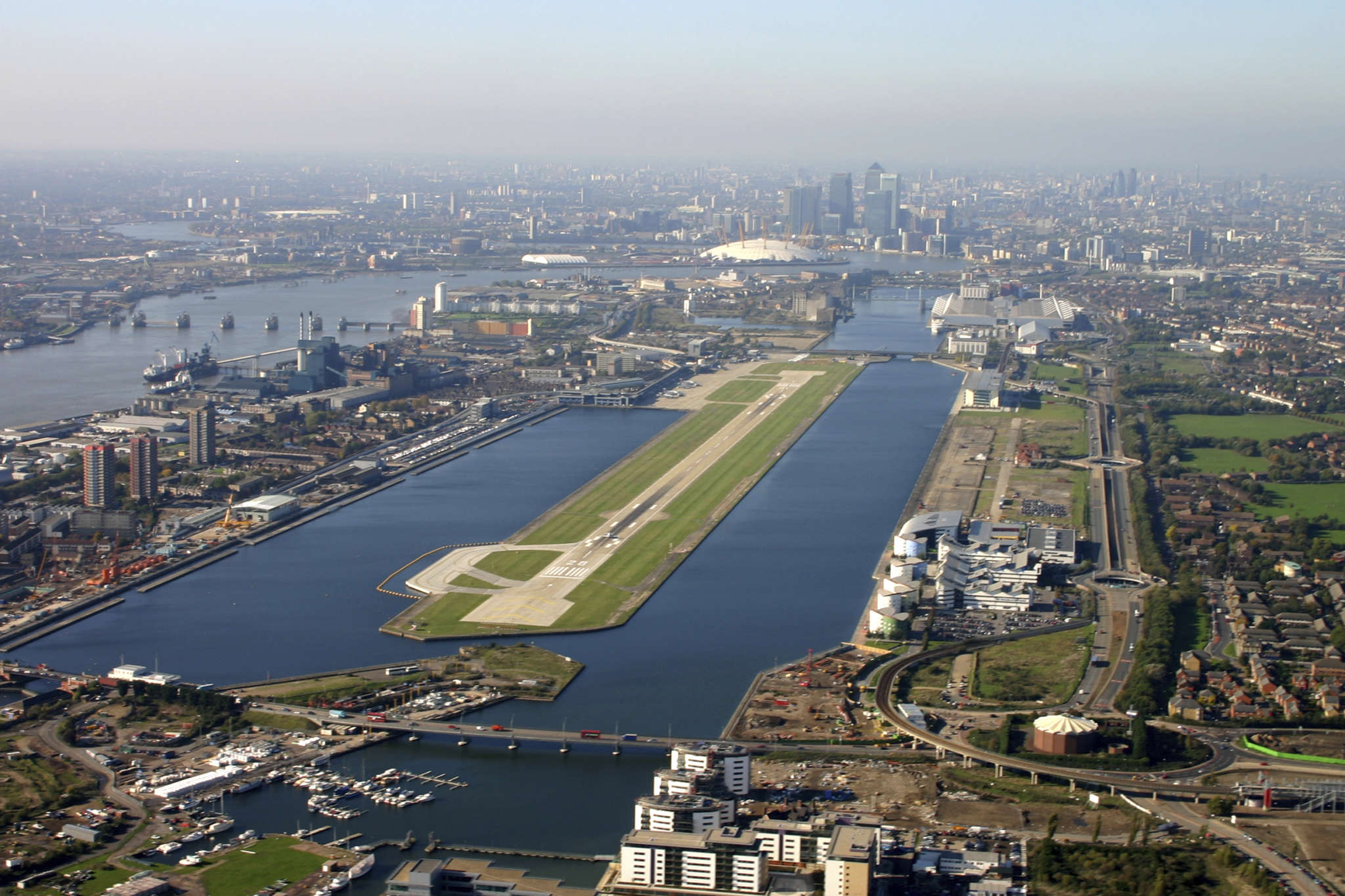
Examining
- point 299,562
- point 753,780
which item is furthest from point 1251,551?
point 299,562

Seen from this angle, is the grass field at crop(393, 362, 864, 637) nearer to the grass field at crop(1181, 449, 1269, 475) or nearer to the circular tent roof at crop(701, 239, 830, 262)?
the grass field at crop(1181, 449, 1269, 475)

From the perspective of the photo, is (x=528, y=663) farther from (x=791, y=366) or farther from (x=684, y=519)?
(x=791, y=366)

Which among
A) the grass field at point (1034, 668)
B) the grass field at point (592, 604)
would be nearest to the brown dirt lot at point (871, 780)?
the grass field at point (1034, 668)

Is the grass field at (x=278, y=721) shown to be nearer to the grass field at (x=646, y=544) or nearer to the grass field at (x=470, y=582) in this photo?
the grass field at (x=646, y=544)

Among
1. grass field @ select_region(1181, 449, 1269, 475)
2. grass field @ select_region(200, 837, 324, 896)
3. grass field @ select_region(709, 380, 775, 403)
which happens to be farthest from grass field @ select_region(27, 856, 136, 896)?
grass field @ select_region(709, 380, 775, 403)

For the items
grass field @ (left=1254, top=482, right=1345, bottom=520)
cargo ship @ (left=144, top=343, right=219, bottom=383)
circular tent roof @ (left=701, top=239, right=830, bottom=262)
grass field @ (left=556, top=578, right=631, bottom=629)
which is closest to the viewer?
grass field @ (left=556, top=578, right=631, bottom=629)

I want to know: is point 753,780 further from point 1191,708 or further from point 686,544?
point 686,544

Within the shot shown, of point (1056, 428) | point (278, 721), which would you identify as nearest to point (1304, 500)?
point (1056, 428)
